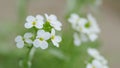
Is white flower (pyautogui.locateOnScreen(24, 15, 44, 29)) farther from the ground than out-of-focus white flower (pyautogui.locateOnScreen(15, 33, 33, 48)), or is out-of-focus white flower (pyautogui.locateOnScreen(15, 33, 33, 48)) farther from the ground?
white flower (pyautogui.locateOnScreen(24, 15, 44, 29))

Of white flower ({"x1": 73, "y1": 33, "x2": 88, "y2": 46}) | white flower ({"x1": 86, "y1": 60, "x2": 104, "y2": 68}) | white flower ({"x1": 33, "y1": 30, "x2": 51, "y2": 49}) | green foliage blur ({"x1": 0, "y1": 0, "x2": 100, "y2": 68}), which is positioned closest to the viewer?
white flower ({"x1": 33, "y1": 30, "x2": 51, "y2": 49})

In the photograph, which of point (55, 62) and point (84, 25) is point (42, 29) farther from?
point (55, 62)

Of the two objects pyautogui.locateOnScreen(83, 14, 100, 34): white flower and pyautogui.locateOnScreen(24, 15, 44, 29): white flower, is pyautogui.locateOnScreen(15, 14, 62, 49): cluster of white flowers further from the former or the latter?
pyautogui.locateOnScreen(83, 14, 100, 34): white flower

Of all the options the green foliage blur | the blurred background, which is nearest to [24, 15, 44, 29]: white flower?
the green foliage blur

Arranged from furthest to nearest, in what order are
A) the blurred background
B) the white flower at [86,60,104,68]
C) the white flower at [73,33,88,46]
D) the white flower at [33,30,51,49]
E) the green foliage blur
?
the blurred background → the green foliage blur → the white flower at [73,33,88,46] → the white flower at [86,60,104,68] → the white flower at [33,30,51,49]

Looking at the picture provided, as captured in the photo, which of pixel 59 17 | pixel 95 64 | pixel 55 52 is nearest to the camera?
pixel 95 64

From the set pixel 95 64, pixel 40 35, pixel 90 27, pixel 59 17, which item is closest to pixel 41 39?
pixel 40 35

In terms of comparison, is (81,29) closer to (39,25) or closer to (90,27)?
(90,27)
